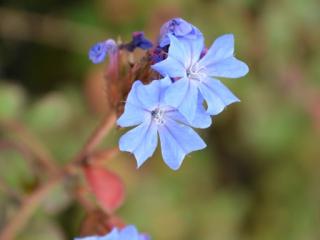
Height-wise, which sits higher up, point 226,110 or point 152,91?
point 226,110

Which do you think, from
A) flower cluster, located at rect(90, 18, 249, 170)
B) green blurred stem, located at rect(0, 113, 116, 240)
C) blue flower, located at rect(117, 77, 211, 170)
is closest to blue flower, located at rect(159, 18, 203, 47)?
flower cluster, located at rect(90, 18, 249, 170)

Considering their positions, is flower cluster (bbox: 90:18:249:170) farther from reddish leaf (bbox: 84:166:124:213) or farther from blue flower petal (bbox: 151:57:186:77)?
reddish leaf (bbox: 84:166:124:213)

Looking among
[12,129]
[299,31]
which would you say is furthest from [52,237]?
[299,31]

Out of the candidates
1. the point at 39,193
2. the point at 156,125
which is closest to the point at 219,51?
the point at 156,125

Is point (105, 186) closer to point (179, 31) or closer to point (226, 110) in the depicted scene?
point (179, 31)

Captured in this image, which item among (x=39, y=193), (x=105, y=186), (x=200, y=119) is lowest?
(x=200, y=119)

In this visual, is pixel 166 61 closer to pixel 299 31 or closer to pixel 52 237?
pixel 52 237

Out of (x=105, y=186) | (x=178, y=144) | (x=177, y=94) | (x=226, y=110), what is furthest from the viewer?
(x=226, y=110)

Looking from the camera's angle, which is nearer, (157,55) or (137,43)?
(157,55)
